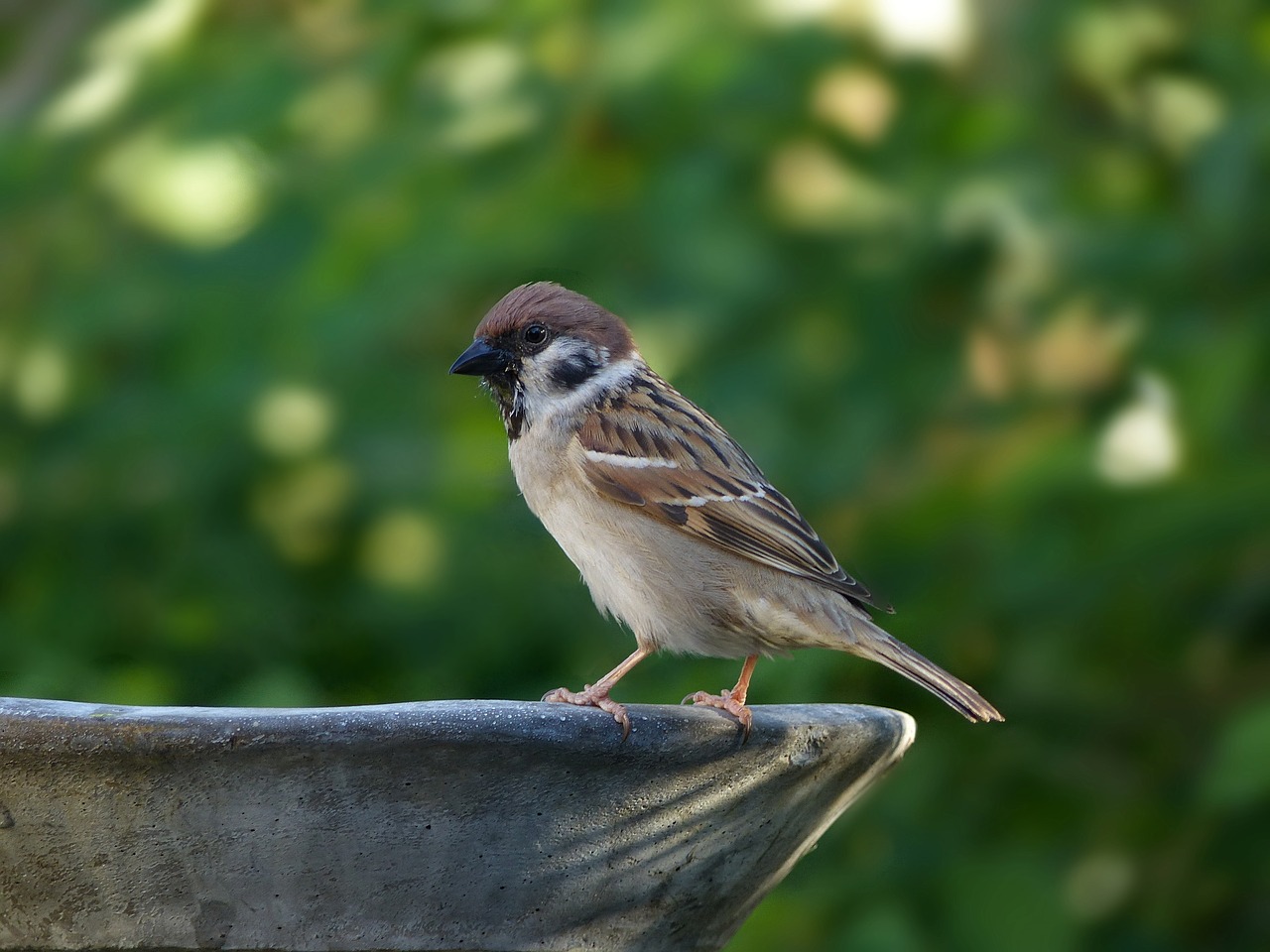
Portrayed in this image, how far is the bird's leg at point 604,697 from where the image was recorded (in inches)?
61.7

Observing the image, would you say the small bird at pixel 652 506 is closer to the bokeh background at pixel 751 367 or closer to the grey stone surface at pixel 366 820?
the bokeh background at pixel 751 367

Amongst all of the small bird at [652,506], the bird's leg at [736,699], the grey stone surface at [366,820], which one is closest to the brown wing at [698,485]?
the small bird at [652,506]

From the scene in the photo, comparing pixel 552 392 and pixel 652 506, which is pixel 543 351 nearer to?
pixel 552 392

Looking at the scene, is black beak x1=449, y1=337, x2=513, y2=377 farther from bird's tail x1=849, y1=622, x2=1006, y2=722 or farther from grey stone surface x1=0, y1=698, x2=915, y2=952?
grey stone surface x1=0, y1=698, x2=915, y2=952

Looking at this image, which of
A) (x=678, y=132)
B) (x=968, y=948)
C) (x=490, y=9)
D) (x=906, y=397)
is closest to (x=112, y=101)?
(x=490, y=9)

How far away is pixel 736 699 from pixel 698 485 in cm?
43

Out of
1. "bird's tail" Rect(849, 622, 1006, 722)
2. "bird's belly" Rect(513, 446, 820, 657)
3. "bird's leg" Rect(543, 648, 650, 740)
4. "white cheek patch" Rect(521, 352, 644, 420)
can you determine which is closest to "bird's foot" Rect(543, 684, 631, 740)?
"bird's leg" Rect(543, 648, 650, 740)

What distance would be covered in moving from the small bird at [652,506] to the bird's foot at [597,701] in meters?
0.08

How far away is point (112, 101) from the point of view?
2.92 meters

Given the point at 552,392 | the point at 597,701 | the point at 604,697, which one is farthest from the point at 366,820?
the point at 552,392

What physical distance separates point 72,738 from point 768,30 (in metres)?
1.79

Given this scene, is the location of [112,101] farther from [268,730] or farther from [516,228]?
[268,730]

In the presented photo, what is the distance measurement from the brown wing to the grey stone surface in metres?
0.79

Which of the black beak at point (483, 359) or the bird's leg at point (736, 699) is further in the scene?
the black beak at point (483, 359)
